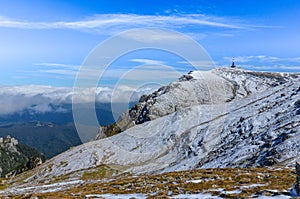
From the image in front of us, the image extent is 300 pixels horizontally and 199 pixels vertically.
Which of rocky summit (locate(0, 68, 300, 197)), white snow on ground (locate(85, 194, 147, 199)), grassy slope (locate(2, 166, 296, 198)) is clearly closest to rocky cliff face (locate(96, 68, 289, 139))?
rocky summit (locate(0, 68, 300, 197))

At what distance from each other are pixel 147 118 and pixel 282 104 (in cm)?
7931

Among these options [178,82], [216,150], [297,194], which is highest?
[178,82]

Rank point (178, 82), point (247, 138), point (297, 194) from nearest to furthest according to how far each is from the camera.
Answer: point (297, 194) < point (247, 138) < point (178, 82)

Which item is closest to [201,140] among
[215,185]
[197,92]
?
[215,185]

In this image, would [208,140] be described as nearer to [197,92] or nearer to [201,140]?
[201,140]

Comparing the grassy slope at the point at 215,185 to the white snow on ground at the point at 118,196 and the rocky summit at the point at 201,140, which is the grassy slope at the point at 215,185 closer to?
the white snow on ground at the point at 118,196

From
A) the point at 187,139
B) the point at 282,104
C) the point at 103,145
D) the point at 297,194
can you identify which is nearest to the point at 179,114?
the point at 187,139

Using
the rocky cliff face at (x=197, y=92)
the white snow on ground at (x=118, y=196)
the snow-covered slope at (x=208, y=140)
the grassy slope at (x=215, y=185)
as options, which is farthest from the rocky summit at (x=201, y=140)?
the white snow on ground at (x=118, y=196)

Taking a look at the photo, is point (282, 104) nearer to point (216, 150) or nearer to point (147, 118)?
point (216, 150)

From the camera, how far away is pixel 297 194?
26.0 meters

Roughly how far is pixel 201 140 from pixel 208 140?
284 cm

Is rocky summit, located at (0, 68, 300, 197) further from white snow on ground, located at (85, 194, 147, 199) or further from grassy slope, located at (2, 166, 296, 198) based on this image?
white snow on ground, located at (85, 194, 147, 199)

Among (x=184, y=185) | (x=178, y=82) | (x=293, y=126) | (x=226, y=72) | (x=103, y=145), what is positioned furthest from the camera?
(x=226, y=72)

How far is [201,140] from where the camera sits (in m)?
96.7
